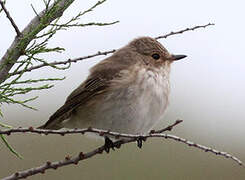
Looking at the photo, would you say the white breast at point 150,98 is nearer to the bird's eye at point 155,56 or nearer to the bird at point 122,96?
the bird at point 122,96

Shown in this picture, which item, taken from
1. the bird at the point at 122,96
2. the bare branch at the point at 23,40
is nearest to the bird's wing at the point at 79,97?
the bird at the point at 122,96

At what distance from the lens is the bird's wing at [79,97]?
6.16 metres

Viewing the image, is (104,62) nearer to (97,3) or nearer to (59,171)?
(97,3)

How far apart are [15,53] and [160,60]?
7.69 ft

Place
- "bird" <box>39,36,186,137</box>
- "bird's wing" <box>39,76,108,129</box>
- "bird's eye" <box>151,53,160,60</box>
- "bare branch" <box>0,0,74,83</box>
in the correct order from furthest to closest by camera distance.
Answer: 1. "bird's eye" <box>151,53,160,60</box>
2. "bird's wing" <box>39,76,108,129</box>
3. "bird" <box>39,36,186,137</box>
4. "bare branch" <box>0,0,74,83</box>

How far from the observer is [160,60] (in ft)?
21.8

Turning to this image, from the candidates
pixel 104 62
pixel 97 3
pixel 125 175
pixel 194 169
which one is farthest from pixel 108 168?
pixel 97 3

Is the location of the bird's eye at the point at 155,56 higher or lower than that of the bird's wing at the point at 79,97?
higher

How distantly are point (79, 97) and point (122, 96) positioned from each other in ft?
1.66

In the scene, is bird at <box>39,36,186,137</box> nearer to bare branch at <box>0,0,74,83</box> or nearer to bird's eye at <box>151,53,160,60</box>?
bird's eye at <box>151,53,160,60</box>

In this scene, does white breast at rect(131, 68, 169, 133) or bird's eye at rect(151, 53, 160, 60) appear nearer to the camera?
white breast at rect(131, 68, 169, 133)

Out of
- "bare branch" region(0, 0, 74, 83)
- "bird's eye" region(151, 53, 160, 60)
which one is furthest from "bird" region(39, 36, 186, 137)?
"bare branch" region(0, 0, 74, 83)

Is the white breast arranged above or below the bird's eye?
below

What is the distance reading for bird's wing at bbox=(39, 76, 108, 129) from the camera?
6164 mm
